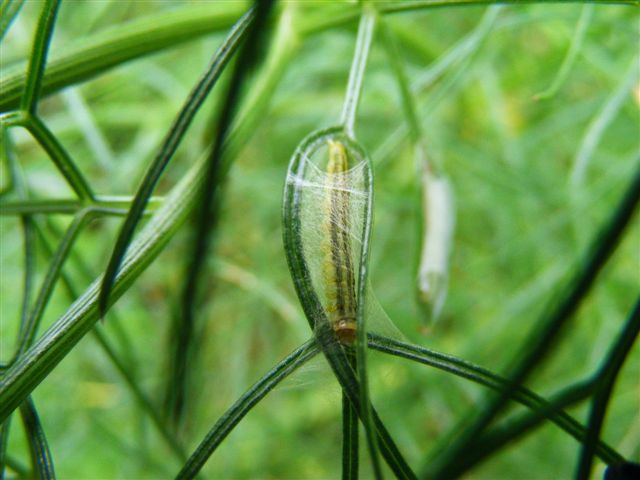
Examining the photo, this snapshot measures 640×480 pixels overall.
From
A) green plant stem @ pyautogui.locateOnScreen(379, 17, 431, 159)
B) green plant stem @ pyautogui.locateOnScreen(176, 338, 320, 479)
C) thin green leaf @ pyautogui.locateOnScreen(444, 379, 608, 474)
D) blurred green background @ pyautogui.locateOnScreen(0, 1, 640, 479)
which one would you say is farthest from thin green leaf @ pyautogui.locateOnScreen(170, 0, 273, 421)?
blurred green background @ pyautogui.locateOnScreen(0, 1, 640, 479)

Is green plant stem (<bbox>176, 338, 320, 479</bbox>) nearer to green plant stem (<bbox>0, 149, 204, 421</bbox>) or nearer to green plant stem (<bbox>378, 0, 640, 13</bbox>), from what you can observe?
green plant stem (<bbox>0, 149, 204, 421</bbox>)

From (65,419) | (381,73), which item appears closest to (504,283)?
(381,73)

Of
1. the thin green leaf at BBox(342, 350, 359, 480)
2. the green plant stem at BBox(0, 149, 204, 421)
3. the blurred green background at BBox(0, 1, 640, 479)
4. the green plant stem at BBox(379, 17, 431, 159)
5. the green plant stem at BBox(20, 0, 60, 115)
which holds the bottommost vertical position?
the thin green leaf at BBox(342, 350, 359, 480)

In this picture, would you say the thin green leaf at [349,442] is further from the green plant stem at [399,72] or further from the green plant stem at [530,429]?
the green plant stem at [399,72]

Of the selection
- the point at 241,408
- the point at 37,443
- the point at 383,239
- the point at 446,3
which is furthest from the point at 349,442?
the point at 383,239

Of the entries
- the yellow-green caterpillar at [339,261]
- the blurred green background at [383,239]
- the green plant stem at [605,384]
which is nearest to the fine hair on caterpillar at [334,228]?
the yellow-green caterpillar at [339,261]

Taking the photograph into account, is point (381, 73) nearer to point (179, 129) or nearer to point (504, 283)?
point (504, 283)
